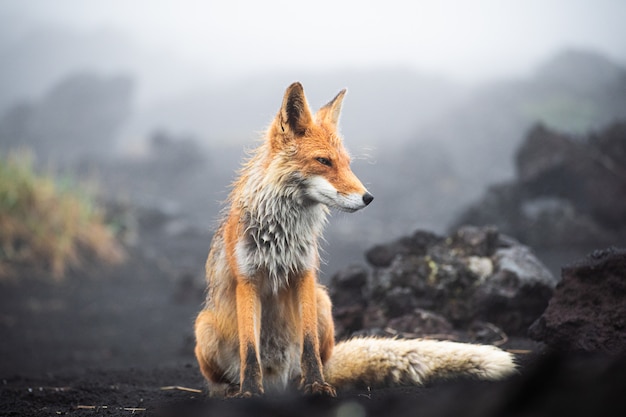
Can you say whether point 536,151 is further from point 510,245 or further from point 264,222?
point 264,222

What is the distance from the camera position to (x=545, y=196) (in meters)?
11.5

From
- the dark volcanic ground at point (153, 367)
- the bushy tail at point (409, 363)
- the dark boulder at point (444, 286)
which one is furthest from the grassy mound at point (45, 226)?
the bushy tail at point (409, 363)

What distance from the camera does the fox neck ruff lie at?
3.65 meters

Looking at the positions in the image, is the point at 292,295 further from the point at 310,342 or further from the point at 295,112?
the point at 295,112

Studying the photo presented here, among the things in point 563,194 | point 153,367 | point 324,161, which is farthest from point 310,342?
point 563,194

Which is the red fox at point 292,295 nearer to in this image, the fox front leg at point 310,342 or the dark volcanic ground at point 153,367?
the fox front leg at point 310,342

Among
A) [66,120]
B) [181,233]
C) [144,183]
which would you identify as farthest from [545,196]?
[66,120]

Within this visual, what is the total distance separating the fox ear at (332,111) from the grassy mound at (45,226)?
9069 millimetres

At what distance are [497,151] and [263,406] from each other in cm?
2508

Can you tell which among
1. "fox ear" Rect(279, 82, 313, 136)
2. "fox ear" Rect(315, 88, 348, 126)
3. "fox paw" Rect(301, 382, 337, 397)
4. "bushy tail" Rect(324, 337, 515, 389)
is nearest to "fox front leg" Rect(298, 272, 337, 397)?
"fox paw" Rect(301, 382, 337, 397)

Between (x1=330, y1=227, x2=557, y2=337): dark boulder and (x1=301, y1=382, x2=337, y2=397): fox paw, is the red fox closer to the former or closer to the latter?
(x1=301, y1=382, x2=337, y2=397): fox paw

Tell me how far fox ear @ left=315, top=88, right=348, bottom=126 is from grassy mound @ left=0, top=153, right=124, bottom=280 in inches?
357

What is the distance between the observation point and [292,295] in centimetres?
388

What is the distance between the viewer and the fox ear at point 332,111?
4008 mm
